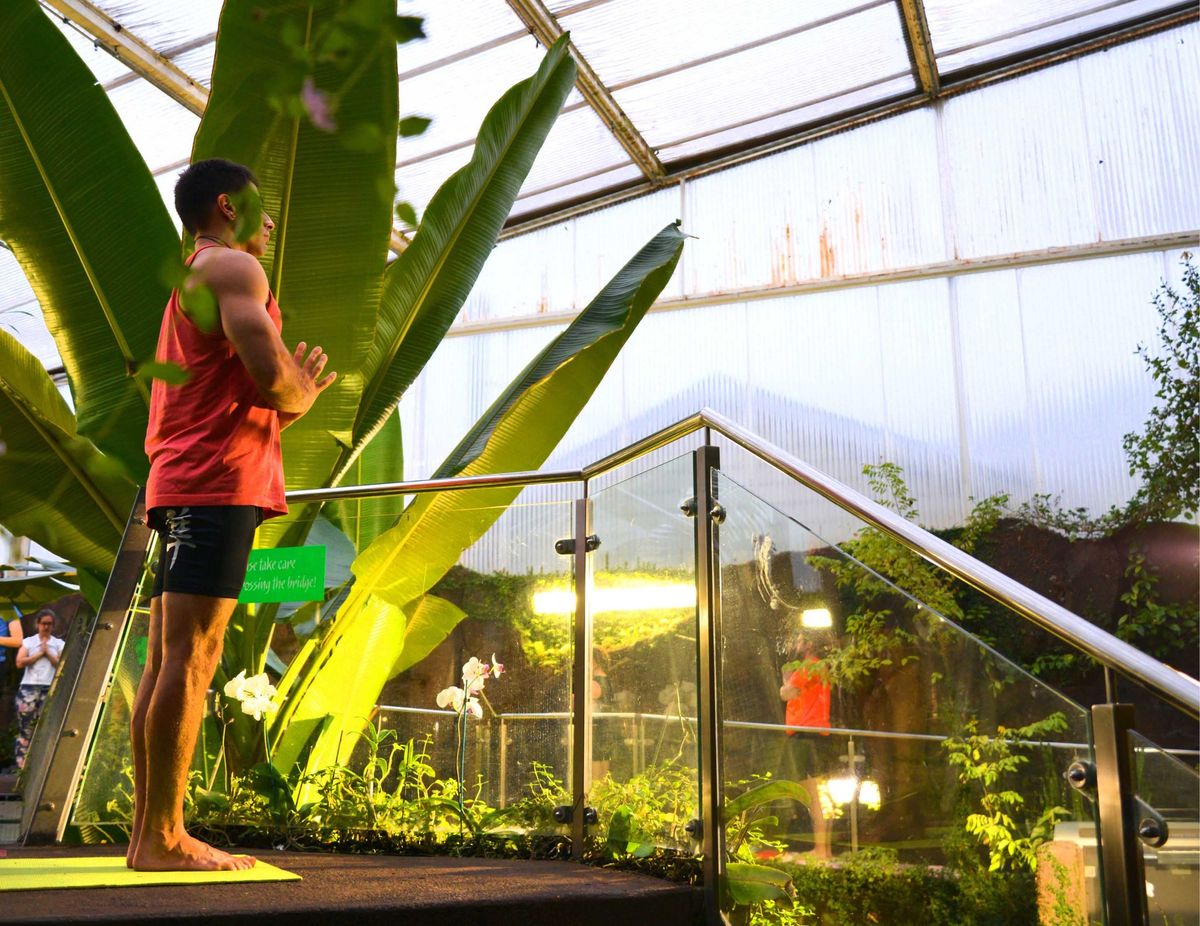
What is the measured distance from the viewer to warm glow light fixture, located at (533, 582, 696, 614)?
2.23 m

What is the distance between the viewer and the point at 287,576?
284 centimetres

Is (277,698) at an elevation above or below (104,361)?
below

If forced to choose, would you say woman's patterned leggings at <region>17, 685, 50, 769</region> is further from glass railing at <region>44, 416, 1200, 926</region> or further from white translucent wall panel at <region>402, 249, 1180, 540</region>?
white translucent wall panel at <region>402, 249, 1180, 540</region>

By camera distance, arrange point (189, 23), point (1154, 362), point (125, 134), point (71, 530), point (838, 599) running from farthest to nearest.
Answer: point (1154, 362) < point (189, 23) < point (71, 530) < point (125, 134) < point (838, 599)

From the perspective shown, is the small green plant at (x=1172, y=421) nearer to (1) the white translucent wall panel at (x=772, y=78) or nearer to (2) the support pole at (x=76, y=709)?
(1) the white translucent wall panel at (x=772, y=78)

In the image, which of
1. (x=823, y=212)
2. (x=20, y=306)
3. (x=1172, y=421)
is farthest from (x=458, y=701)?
(x=20, y=306)

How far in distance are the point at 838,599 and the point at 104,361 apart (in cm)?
255

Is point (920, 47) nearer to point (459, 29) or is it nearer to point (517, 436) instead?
point (459, 29)

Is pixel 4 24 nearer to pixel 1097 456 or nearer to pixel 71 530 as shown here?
pixel 71 530

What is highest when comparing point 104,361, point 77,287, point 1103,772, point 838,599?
point 77,287

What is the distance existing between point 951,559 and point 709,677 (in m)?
0.63

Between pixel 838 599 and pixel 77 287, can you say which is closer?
pixel 838 599

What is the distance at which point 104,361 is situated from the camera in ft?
11.1

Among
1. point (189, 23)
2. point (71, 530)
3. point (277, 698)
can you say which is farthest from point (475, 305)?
point (277, 698)
